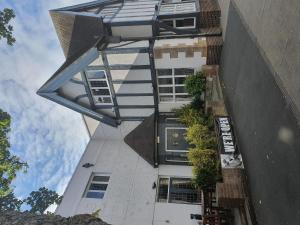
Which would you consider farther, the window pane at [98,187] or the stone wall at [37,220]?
the window pane at [98,187]

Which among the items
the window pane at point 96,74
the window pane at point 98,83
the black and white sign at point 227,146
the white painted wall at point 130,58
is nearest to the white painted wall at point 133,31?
the white painted wall at point 130,58

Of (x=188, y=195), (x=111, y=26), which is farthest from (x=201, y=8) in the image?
(x=188, y=195)

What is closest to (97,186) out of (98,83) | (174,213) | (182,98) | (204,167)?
(174,213)

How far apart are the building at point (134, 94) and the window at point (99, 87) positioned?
6cm

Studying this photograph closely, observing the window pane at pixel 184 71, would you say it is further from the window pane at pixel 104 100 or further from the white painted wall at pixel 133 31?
the window pane at pixel 104 100

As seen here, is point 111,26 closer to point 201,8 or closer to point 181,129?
point 201,8

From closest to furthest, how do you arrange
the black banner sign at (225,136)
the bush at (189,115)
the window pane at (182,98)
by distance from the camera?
the black banner sign at (225,136) < the bush at (189,115) < the window pane at (182,98)

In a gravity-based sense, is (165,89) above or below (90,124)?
above

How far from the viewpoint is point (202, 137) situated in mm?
13758

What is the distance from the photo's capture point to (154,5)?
16609 mm

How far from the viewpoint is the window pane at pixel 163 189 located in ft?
46.5

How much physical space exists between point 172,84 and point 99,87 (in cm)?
461

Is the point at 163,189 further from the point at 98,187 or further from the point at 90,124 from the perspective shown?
the point at 90,124

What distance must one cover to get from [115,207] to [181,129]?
20.0 ft
